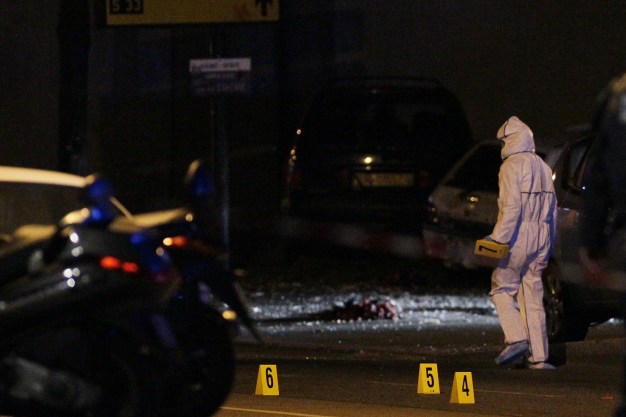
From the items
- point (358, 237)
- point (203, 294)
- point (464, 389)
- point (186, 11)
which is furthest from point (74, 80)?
point (203, 294)

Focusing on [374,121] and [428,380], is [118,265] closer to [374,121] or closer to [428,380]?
[428,380]

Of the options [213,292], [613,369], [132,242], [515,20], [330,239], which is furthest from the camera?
[515,20]

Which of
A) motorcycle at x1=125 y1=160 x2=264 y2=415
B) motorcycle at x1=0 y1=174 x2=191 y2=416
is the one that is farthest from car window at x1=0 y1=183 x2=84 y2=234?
motorcycle at x1=0 y1=174 x2=191 y2=416

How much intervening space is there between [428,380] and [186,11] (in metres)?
7.55

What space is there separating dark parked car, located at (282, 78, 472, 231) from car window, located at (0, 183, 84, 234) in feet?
29.4

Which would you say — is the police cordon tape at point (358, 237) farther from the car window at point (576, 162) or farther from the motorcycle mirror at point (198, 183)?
the motorcycle mirror at point (198, 183)

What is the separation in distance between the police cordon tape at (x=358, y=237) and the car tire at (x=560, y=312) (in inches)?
235

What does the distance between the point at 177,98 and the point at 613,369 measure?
1210 centimetres

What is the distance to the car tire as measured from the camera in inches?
503

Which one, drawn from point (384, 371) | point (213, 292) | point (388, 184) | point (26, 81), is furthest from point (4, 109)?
point (213, 292)

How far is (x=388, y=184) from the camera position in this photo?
17.9 meters

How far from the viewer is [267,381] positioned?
32.7 ft

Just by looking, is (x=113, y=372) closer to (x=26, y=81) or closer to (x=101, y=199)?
(x=101, y=199)

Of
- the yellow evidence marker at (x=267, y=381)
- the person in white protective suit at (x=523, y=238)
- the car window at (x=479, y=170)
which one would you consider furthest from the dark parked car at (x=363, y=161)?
the yellow evidence marker at (x=267, y=381)
